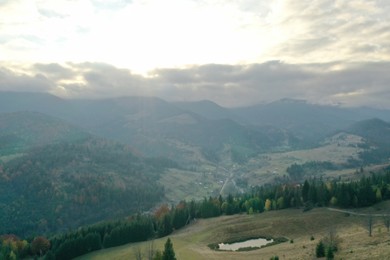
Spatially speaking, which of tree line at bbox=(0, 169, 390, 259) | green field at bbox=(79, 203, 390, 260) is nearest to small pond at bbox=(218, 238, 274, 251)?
green field at bbox=(79, 203, 390, 260)

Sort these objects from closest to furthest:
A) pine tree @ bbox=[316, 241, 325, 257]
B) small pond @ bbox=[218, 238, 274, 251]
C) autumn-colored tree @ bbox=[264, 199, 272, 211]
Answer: pine tree @ bbox=[316, 241, 325, 257] < small pond @ bbox=[218, 238, 274, 251] < autumn-colored tree @ bbox=[264, 199, 272, 211]

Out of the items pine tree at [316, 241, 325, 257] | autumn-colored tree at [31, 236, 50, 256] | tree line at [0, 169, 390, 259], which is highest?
pine tree at [316, 241, 325, 257]

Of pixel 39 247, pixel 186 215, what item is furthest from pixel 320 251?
pixel 39 247

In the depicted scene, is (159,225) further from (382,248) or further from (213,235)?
(382,248)

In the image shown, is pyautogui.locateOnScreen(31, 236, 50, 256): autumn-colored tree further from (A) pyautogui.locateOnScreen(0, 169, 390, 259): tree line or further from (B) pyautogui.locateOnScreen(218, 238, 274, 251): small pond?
(B) pyautogui.locateOnScreen(218, 238, 274, 251): small pond

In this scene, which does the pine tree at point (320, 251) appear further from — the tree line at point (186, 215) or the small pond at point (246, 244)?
the tree line at point (186, 215)

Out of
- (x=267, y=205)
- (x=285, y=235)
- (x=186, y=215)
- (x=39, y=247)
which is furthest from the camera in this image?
(x=186, y=215)

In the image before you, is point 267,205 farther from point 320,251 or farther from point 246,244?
point 320,251

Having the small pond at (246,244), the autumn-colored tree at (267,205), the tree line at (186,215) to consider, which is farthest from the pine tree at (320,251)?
the autumn-colored tree at (267,205)

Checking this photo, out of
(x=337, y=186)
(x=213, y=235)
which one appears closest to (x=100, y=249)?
(x=213, y=235)
